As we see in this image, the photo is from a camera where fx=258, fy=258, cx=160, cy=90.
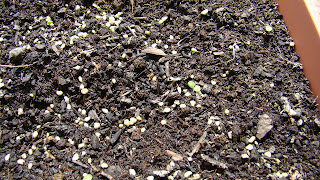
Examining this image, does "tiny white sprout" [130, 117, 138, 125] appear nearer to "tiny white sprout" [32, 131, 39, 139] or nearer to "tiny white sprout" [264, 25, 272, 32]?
"tiny white sprout" [32, 131, 39, 139]

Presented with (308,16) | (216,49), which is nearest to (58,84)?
(216,49)

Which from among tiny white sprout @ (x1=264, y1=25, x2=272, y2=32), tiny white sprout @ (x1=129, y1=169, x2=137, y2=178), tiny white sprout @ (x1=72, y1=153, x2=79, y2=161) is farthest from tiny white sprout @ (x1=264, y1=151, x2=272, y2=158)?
tiny white sprout @ (x1=72, y1=153, x2=79, y2=161)

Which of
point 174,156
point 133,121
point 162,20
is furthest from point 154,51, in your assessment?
point 174,156

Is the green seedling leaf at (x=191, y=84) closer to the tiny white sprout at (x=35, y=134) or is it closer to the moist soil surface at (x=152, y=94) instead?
the moist soil surface at (x=152, y=94)

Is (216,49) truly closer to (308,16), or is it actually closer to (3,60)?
(308,16)

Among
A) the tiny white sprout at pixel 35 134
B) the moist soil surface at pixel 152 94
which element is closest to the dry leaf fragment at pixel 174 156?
the moist soil surface at pixel 152 94
